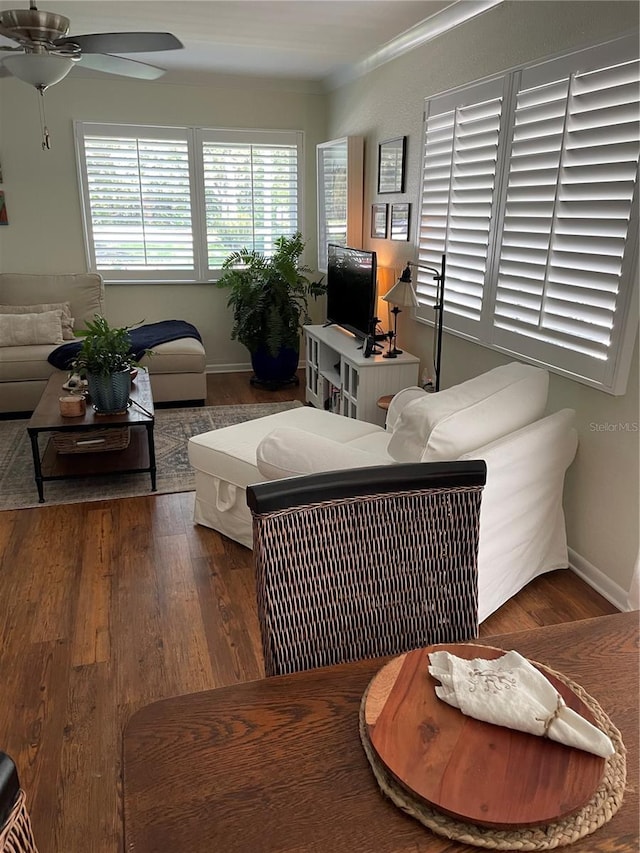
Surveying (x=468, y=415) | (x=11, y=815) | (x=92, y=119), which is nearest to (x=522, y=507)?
(x=468, y=415)

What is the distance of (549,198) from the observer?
8.68ft

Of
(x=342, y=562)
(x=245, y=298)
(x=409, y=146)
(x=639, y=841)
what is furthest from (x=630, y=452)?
(x=245, y=298)

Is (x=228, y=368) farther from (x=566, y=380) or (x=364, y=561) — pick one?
(x=364, y=561)

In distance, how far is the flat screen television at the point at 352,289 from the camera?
4.11 m

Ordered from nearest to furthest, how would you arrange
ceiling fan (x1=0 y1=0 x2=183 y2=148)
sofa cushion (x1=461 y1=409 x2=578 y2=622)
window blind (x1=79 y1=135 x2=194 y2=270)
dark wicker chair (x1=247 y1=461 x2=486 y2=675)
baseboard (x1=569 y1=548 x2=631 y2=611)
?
dark wicker chair (x1=247 y1=461 x2=486 y2=675) < sofa cushion (x1=461 y1=409 x2=578 y2=622) < ceiling fan (x1=0 y1=0 x2=183 y2=148) < baseboard (x1=569 y1=548 x2=631 y2=611) < window blind (x1=79 y1=135 x2=194 y2=270)

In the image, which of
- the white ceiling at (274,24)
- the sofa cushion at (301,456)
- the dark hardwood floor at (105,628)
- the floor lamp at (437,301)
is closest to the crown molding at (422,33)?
the white ceiling at (274,24)

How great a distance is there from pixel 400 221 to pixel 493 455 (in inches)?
102

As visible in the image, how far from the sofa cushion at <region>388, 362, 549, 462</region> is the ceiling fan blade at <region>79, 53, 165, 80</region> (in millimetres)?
2112

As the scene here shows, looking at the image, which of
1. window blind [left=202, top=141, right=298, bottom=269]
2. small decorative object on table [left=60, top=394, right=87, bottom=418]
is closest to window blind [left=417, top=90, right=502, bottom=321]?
small decorative object on table [left=60, top=394, right=87, bottom=418]

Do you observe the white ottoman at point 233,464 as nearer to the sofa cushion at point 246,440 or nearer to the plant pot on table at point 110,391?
the sofa cushion at point 246,440

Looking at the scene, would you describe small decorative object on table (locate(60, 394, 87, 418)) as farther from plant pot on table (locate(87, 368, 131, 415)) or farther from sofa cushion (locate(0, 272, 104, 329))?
sofa cushion (locate(0, 272, 104, 329))

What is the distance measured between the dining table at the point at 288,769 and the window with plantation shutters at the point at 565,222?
1.72 meters

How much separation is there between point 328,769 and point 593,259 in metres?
2.23

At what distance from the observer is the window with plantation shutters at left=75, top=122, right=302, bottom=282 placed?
208 inches
